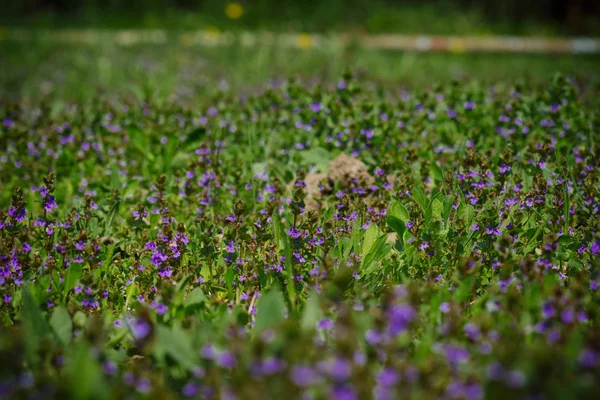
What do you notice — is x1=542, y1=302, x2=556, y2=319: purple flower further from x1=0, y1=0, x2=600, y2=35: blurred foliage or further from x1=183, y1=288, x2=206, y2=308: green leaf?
x1=0, y1=0, x2=600, y2=35: blurred foliage

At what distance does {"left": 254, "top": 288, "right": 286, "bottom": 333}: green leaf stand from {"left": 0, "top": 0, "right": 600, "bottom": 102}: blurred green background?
11.2 feet

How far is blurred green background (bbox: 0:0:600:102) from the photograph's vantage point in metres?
7.92

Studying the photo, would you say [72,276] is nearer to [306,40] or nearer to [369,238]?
[369,238]

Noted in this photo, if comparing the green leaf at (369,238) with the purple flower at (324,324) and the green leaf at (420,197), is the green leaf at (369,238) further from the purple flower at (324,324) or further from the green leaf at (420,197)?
the purple flower at (324,324)

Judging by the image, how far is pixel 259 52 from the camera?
9.61 meters

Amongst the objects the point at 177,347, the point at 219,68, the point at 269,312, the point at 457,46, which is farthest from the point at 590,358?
the point at 457,46

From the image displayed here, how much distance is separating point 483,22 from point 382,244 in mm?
14415

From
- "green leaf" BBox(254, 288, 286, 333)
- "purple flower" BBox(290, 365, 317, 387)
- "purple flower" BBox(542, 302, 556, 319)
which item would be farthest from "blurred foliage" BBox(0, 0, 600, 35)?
"purple flower" BBox(290, 365, 317, 387)

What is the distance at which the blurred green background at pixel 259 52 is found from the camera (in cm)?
792

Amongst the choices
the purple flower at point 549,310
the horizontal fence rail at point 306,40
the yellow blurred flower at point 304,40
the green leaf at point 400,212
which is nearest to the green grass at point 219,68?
the horizontal fence rail at point 306,40

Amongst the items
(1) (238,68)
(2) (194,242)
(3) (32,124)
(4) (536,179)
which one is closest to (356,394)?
(2) (194,242)

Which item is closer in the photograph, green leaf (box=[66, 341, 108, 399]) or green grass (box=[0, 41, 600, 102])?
green leaf (box=[66, 341, 108, 399])

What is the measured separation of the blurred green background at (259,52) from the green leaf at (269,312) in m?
3.42

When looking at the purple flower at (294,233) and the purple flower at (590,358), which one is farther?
the purple flower at (294,233)
